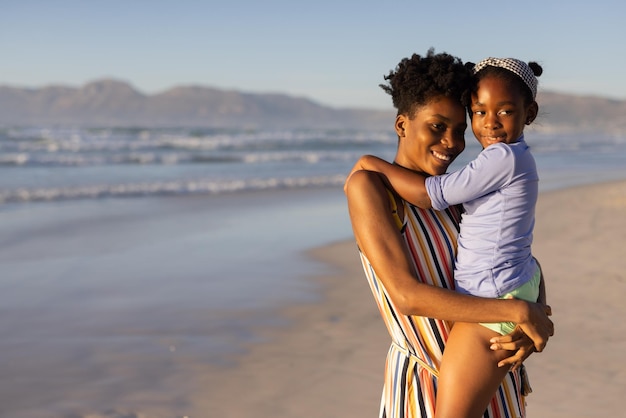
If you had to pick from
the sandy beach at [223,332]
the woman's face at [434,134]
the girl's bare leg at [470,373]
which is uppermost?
the woman's face at [434,134]

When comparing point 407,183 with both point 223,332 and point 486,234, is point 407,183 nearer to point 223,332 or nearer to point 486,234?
point 486,234

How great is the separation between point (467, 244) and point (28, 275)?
637cm

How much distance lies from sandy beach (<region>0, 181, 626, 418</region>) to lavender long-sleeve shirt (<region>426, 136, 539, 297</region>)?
2454 millimetres

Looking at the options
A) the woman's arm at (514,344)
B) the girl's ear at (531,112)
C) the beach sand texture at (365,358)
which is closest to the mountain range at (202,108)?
the beach sand texture at (365,358)

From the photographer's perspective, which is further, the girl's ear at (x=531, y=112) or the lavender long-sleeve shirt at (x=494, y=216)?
the girl's ear at (x=531, y=112)

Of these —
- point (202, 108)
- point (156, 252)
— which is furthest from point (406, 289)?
point (202, 108)

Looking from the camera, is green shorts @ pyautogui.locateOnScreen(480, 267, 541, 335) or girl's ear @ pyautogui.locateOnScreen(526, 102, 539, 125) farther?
girl's ear @ pyautogui.locateOnScreen(526, 102, 539, 125)

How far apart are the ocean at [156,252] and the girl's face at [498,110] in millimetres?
3425

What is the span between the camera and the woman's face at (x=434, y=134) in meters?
2.19

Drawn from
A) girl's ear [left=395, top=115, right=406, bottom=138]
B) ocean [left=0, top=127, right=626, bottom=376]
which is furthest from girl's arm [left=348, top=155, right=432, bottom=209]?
ocean [left=0, top=127, right=626, bottom=376]

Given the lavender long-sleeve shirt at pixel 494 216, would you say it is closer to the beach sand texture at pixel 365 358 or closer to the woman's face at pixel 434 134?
the woman's face at pixel 434 134

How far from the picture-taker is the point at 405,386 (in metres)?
2.27

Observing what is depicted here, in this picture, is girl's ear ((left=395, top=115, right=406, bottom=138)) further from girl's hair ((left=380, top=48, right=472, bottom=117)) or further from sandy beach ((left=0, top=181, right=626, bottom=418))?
sandy beach ((left=0, top=181, right=626, bottom=418))

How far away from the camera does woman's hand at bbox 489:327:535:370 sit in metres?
2.06
